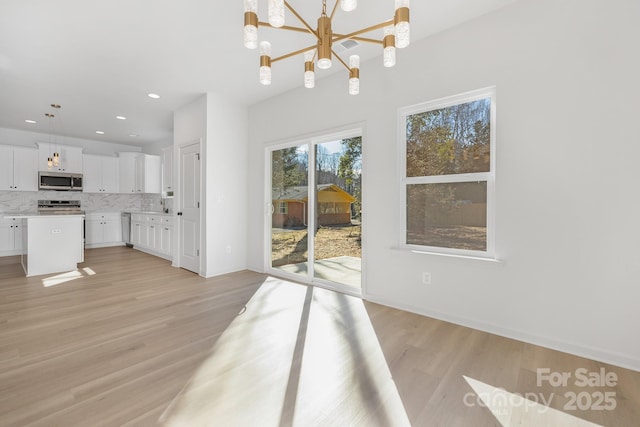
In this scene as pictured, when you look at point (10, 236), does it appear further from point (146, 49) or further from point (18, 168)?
point (146, 49)

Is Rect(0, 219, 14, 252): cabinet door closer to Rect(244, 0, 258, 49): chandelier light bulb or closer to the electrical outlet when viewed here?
Rect(244, 0, 258, 49): chandelier light bulb

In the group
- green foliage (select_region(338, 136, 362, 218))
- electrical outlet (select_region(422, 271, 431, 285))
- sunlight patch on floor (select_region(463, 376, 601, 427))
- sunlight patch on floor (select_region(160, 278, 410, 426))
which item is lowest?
sunlight patch on floor (select_region(463, 376, 601, 427))

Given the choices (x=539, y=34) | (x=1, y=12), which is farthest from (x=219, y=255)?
(x=539, y=34)

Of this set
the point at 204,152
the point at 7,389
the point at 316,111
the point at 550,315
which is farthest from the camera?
the point at 204,152

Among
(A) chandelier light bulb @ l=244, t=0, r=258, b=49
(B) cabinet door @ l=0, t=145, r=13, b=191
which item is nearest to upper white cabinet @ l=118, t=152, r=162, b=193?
(B) cabinet door @ l=0, t=145, r=13, b=191

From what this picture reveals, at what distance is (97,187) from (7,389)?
21.8ft

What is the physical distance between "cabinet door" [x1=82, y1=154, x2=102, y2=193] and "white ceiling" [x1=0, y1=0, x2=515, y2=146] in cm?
188

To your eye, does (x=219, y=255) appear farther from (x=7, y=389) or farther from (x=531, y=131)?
(x=531, y=131)

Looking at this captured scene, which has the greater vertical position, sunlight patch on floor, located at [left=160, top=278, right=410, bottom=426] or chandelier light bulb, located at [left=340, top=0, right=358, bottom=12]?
chandelier light bulb, located at [left=340, top=0, right=358, bottom=12]

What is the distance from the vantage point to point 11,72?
3.55 metres

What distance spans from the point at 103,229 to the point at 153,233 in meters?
2.10

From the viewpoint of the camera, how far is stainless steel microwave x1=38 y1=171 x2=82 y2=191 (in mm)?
6223

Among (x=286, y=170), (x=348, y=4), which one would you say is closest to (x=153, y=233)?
(x=286, y=170)

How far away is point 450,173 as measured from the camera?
111 inches
